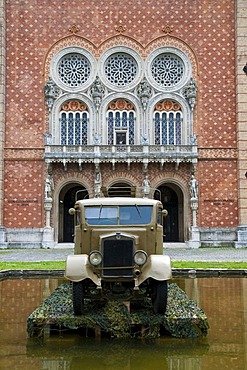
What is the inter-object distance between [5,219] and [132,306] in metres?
23.7

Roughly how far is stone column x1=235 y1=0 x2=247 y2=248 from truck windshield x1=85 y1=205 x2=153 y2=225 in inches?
908

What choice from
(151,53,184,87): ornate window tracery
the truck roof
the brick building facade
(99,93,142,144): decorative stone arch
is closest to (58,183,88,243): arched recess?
the brick building facade

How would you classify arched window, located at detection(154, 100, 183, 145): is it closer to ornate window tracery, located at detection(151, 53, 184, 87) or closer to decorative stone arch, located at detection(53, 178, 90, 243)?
ornate window tracery, located at detection(151, 53, 184, 87)

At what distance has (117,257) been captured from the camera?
30.4ft

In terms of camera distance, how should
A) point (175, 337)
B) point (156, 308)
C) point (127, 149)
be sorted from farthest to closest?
1. point (127, 149)
2. point (156, 308)
3. point (175, 337)

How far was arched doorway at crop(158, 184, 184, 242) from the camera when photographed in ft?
115

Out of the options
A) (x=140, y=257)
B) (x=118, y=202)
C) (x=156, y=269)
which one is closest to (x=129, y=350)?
(x=156, y=269)

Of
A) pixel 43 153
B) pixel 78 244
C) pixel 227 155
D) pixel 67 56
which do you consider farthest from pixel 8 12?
pixel 78 244

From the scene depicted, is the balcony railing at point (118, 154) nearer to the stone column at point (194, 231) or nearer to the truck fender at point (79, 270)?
the stone column at point (194, 231)

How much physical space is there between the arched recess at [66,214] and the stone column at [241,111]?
34.6 ft

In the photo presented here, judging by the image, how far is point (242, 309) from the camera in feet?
35.2

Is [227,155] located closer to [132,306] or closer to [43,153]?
[43,153]

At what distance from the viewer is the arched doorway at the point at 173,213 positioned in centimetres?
3512

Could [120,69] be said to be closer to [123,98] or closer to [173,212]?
[123,98]
